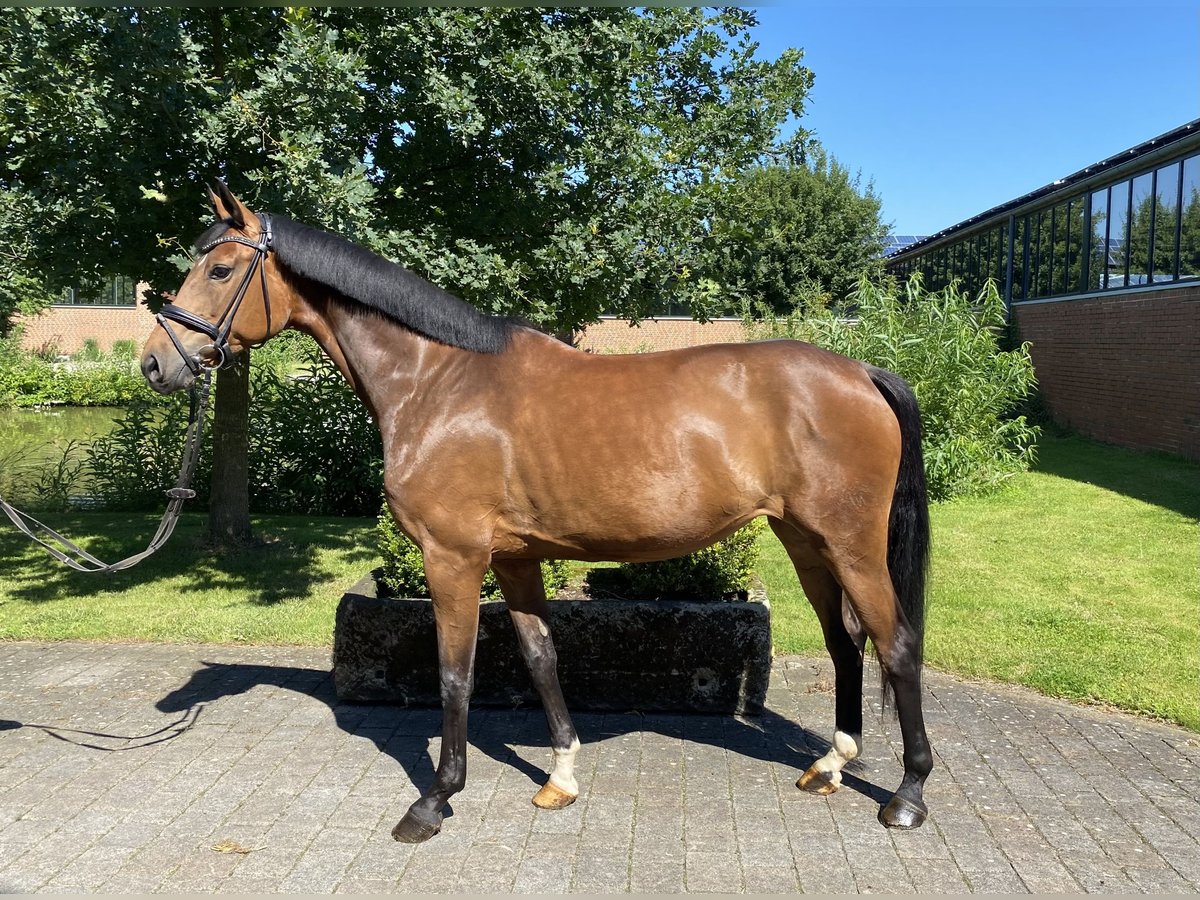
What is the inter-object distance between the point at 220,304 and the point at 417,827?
227 centimetres

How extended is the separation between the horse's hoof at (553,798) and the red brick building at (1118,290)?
12.6 meters

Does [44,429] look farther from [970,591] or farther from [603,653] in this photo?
[970,591]

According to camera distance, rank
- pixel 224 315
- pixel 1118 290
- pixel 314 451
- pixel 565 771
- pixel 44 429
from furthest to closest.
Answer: pixel 44 429
pixel 1118 290
pixel 314 451
pixel 565 771
pixel 224 315

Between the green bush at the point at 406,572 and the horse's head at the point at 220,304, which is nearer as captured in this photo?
the horse's head at the point at 220,304

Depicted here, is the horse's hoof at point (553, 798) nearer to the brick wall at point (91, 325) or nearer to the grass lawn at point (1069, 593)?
the grass lawn at point (1069, 593)

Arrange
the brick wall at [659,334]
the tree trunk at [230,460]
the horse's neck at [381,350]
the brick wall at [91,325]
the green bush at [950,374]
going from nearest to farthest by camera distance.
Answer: the horse's neck at [381,350]
the tree trunk at [230,460]
the green bush at [950,374]
the brick wall at [659,334]
the brick wall at [91,325]

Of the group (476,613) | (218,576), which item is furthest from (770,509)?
(218,576)

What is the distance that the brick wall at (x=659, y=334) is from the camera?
96.7ft

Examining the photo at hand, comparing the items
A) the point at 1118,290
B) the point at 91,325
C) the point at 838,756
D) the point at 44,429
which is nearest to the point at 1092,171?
the point at 1118,290

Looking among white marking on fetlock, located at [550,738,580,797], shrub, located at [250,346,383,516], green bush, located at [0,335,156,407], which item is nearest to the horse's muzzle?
white marking on fetlock, located at [550,738,580,797]

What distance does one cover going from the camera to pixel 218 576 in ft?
25.7

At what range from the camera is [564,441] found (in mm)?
3686

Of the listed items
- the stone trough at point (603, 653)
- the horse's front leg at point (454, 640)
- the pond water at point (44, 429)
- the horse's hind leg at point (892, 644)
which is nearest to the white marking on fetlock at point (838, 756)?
the horse's hind leg at point (892, 644)

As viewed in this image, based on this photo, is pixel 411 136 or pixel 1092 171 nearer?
pixel 411 136
